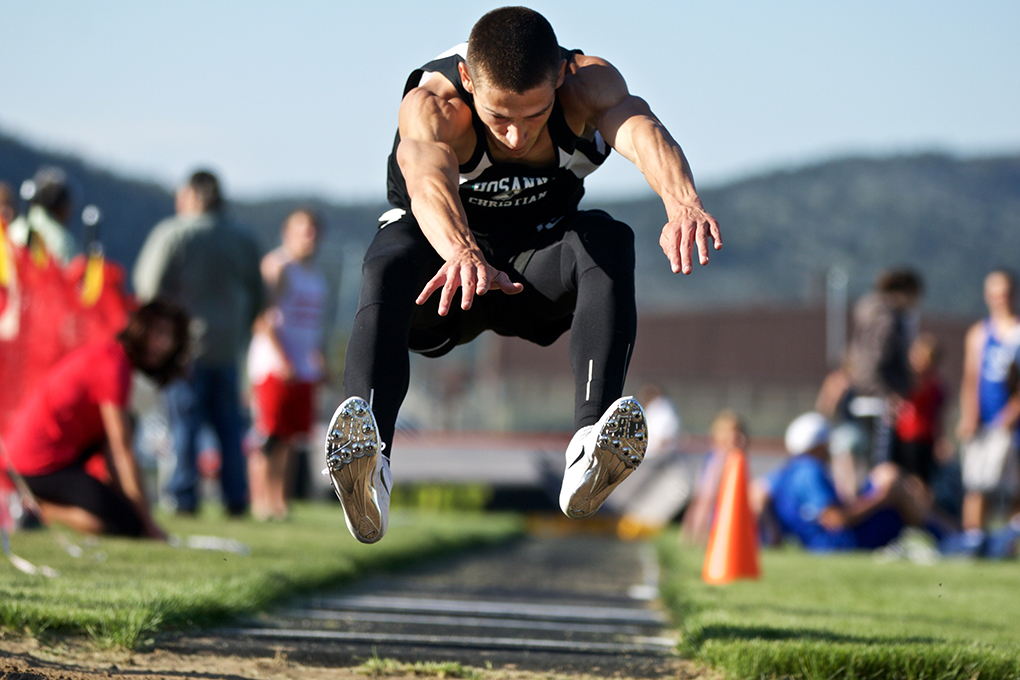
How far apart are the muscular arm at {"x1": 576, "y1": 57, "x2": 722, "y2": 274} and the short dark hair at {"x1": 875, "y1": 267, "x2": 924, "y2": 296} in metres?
5.27

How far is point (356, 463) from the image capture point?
324cm

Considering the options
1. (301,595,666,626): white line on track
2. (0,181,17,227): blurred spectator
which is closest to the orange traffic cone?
(301,595,666,626): white line on track

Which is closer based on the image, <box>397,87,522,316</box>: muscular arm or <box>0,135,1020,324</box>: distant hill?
<box>397,87,522,316</box>: muscular arm

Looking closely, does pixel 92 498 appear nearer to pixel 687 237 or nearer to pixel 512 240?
pixel 512 240

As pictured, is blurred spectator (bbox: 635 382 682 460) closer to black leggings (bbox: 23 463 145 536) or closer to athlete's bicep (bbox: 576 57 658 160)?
black leggings (bbox: 23 463 145 536)

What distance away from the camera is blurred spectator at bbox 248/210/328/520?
852 centimetres

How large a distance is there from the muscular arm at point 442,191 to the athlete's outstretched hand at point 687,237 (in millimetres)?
452

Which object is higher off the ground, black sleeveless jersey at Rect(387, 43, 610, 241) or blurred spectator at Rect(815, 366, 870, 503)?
black sleeveless jersey at Rect(387, 43, 610, 241)

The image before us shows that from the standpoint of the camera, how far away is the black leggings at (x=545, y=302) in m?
3.47

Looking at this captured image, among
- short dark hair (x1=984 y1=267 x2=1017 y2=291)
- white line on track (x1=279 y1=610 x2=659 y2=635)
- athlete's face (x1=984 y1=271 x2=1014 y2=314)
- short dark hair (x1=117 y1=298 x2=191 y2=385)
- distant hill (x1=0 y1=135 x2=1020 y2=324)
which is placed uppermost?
distant hill (x1=0 y1=135 x2=1020 y2=324)

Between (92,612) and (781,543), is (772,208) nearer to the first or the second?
(781,543)

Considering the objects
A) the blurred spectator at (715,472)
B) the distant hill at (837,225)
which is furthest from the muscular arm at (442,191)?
the distant hill at (837,225)

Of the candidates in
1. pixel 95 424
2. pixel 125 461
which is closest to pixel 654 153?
pixel 125 461

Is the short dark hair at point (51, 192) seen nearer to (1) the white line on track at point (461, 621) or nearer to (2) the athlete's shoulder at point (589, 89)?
(1) the white line on track at point (461, 621)
